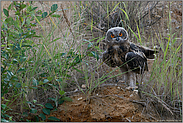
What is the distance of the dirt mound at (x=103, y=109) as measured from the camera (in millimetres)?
1491

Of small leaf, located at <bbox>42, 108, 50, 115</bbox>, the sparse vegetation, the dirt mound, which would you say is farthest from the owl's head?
small leaf, located at <bbox>42, 108, 50, 115</bbox>

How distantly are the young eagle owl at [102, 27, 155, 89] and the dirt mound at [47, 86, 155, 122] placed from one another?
220mm

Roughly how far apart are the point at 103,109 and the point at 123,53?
0.51m

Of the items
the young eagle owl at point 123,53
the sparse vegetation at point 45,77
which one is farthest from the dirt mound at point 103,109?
the young eagle owl at point 123,53

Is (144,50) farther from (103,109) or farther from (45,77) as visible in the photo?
(45,77)

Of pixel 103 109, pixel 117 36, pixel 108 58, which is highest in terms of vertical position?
pixel 117 36

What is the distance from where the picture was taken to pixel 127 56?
1.51 metres

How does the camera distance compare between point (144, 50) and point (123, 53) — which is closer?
point (123, 53)

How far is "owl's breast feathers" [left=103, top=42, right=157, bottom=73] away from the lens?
1514 mm

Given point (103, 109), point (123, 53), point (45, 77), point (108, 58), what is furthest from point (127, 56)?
point (45, 77)

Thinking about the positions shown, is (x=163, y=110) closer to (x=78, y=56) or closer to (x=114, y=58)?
(x=114, y=58)

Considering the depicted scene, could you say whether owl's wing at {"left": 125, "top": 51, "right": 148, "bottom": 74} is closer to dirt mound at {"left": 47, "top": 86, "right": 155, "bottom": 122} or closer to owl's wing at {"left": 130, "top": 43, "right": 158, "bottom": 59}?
owl's wing at {"left": 130, "top": 43, "right": 158, "bottom": 59}

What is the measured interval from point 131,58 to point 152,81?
436mm

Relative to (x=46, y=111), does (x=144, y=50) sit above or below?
above
